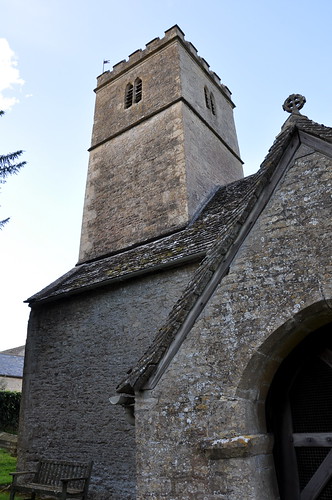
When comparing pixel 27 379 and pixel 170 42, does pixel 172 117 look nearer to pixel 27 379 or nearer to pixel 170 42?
pixel 170 42

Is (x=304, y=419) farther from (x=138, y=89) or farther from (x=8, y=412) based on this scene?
(x=8, y=412)

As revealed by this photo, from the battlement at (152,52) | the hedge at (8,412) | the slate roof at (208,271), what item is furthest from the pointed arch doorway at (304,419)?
the hedge at (8,412)

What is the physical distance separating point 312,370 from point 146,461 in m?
2.00

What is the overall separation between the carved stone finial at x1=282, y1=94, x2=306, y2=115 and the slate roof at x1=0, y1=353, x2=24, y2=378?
87.8 ft

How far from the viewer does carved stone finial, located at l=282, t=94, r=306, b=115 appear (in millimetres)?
4797

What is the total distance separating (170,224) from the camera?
1015cm

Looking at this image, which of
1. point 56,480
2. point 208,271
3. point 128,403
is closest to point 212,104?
point 208,271

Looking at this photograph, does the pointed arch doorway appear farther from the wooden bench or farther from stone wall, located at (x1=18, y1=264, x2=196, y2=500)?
the wooden bench

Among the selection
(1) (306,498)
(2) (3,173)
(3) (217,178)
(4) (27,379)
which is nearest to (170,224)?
(3) (217,178)

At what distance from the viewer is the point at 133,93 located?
14.0 m

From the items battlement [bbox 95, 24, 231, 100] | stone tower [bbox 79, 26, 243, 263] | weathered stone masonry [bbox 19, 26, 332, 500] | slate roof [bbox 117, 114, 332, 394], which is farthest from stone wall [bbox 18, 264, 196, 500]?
battlement [bbox 95, 24, 231, 100]

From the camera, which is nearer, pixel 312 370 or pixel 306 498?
pixel 306 498

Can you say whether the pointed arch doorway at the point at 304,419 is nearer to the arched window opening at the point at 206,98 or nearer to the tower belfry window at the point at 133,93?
the tower belfry window at the point at 133,93

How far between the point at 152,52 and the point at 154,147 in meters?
4.73
